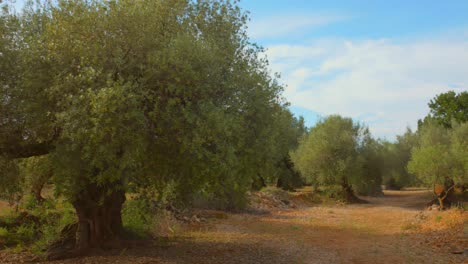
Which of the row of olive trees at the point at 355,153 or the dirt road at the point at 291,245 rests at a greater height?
the row of olive trees at the point at 355,153

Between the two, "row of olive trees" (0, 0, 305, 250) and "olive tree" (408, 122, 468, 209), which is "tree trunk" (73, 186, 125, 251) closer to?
"row of olive trees" (0, 0, 305, 250)

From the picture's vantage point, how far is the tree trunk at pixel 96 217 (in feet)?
42.2

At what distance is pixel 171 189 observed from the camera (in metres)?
12.5

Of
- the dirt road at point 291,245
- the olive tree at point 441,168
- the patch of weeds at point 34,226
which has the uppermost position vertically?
the olive tree at point 441,168

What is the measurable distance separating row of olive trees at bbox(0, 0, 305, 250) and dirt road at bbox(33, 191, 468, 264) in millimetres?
2686

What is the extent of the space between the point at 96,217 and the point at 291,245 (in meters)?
7.51

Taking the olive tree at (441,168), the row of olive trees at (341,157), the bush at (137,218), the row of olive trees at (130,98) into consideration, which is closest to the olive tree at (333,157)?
the row of olive trees at (341,157)

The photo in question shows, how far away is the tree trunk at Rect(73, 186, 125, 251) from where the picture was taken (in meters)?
12.9

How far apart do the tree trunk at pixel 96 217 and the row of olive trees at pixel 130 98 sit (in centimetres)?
50

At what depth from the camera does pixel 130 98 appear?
9711 millimetres

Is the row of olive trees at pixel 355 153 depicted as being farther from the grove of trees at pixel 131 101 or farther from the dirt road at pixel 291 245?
the grove of trees at pixel 131 101

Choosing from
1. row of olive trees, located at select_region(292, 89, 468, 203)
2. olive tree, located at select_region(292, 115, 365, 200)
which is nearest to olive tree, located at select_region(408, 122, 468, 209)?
row of olive trees, located at select_region(292, 89, 468, 203)

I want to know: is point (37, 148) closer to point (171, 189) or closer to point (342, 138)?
point (171, 189)

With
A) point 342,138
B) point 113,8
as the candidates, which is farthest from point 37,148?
point 342,138
